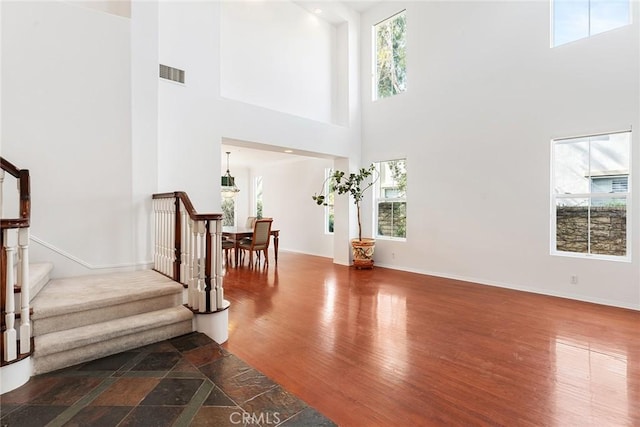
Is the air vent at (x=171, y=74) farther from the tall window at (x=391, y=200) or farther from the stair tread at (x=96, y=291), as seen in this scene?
the tall window at (x=391, y=200)

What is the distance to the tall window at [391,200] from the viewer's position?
20.7 ft

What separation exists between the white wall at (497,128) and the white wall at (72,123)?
4.79 meters

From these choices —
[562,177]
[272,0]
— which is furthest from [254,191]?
[562,177]

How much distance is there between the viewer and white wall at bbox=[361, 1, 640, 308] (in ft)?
13.2

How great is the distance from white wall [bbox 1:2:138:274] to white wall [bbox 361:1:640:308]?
479 cm

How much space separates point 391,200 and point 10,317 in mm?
5830

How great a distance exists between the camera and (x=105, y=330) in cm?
232

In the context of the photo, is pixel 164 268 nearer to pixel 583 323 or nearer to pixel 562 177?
pixel 583 323

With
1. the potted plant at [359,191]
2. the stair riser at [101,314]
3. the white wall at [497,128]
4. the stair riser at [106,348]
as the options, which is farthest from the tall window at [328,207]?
the stair riser at [106,348]

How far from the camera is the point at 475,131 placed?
17.1 ft

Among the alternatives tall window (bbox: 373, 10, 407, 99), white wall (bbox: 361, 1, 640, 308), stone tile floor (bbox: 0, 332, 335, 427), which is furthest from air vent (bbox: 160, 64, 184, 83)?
tall window (bbox: 373, 10, 407, 99)

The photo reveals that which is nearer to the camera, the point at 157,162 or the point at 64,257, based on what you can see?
the point at 64,257

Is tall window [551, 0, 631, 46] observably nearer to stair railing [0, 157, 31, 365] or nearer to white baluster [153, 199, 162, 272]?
white baluster [153, 199, 162, 272]

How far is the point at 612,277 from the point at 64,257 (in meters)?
6.45
